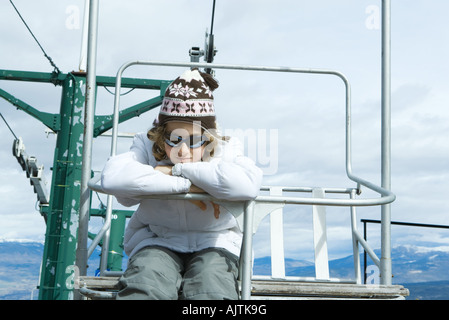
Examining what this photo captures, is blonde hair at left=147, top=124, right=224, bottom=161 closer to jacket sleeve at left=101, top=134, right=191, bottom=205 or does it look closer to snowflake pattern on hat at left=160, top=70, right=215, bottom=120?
snowflake pattern on hat at left=160, top=70, right=215, bottom=120

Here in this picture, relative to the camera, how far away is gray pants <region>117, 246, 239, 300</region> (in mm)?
2066

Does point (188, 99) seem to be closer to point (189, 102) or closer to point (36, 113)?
point (189, 102)

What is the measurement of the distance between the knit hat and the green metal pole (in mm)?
8902

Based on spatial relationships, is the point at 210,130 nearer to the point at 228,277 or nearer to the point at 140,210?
the point at 140,210

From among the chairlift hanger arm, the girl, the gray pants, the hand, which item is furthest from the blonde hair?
the chairlift hanger arm

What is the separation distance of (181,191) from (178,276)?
34cm

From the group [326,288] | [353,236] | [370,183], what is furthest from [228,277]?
[353,236]

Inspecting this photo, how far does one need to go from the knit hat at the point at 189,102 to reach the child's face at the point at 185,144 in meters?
0.05

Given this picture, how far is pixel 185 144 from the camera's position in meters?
2.35

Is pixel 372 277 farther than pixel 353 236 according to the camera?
No

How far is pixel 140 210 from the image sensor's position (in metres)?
2.50

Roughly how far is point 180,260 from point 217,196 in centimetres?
35

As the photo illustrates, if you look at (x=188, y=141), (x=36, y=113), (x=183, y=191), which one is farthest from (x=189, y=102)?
(x=36, y=113)

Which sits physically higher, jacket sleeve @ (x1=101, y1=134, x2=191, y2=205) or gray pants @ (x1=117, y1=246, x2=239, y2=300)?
jacket sleeve @ (x1=101, y1=134, x2=191, y2=205)
